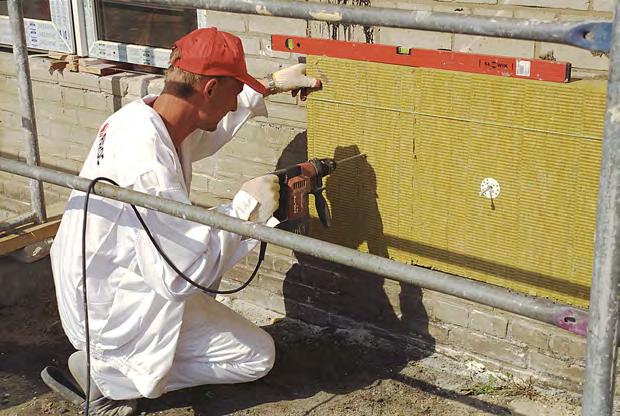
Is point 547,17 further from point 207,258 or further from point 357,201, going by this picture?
point 207,258

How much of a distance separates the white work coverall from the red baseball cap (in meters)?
0.29

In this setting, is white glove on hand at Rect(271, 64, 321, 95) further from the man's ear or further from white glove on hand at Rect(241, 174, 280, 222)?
white glove on hand at Rect(241, 174, 280, 222)

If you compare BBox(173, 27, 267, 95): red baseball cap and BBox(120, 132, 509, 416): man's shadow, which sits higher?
BBox(173, 27, 267, 95): red baseball cap

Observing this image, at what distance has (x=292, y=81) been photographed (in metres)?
4.20

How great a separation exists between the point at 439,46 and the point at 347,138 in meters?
0.59

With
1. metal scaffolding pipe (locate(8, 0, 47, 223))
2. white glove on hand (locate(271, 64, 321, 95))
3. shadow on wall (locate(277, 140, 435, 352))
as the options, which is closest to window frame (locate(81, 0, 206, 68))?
metal scaffolding pipe (locate(8, 0, 47, 223))

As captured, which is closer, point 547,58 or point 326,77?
point 547,58

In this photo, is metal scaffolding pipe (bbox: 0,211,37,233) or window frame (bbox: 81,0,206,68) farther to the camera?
window frame (bbox: 81,0,206,68)

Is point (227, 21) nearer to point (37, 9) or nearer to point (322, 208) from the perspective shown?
point (322, 208)

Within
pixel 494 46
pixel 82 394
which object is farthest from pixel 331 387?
pixel 494 46

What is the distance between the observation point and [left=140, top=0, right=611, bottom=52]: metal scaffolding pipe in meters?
2.17

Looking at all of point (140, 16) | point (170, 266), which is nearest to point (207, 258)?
point (170, 266)

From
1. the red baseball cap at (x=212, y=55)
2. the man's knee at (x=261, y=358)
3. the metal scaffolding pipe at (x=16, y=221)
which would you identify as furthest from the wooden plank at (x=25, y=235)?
the red baseball cap at (x=212, y=55)

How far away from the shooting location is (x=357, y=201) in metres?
4.29
